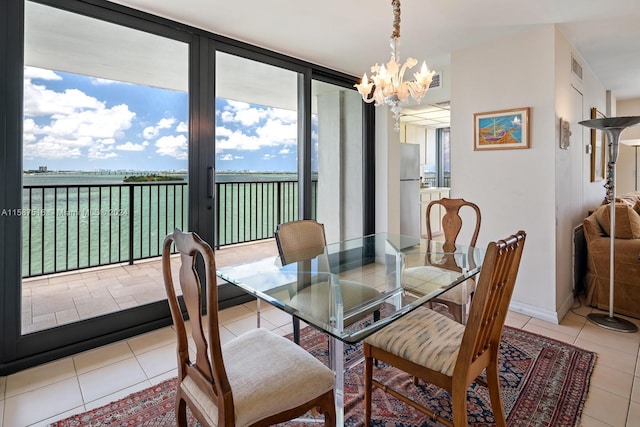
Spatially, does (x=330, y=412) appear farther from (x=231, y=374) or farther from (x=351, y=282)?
(x=351, y=282)

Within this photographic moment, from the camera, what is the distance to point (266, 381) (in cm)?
123

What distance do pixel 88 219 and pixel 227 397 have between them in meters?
3.42

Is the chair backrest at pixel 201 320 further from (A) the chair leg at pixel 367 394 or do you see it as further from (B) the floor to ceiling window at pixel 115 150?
(B) the floor to ceiling window at pixel 115 150

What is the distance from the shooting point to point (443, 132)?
25.1ft

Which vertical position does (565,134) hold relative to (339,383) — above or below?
above

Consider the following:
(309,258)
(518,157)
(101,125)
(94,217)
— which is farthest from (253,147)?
(518,157)

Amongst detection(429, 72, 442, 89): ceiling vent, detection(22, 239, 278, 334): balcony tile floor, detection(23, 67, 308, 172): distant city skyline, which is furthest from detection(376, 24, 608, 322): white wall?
detection(22, 239, 278, 334): balcony tile floor

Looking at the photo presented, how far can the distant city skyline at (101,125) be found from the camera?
2.48 meters

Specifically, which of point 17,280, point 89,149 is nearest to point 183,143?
point 89,149

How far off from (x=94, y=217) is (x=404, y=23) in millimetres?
3719

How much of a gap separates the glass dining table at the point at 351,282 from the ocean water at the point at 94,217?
4.97 ft

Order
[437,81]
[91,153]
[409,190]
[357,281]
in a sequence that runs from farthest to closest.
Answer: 1. [409,190]
2. [437,81]
3. [91,153]
4. [357,281]

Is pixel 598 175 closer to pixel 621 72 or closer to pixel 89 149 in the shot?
pixel 621 72

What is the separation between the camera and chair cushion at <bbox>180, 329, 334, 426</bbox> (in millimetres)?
1155
